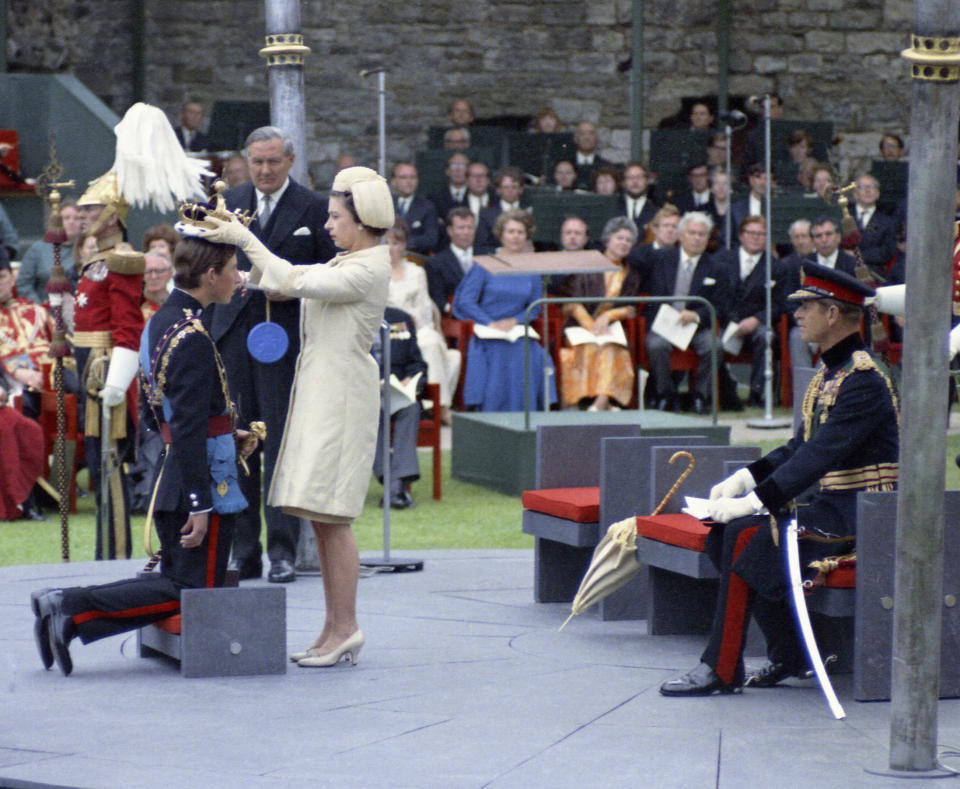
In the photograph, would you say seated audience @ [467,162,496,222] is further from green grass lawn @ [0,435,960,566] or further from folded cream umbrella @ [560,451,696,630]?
folded cream umbrella @ [560,451,696,630]

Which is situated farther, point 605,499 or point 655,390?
point 655,390

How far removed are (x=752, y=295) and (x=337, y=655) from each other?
800cm

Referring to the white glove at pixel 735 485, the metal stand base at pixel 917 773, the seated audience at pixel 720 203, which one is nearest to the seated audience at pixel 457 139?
the seated audience at pixel 720 203

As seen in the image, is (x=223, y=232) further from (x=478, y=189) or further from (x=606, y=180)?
(x=606, y=180)

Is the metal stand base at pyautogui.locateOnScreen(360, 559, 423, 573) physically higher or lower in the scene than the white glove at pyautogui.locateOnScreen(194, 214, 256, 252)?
lower

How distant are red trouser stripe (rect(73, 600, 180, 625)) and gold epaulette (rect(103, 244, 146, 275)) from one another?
2.72 m

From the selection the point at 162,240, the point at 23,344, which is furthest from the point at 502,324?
the point at 23,344

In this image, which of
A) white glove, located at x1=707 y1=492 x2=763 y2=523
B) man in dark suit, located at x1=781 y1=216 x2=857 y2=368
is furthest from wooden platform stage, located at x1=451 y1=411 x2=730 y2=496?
white glove, located at x1=707 y1=492 x2=763 y2=523

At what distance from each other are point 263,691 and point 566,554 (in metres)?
1.79

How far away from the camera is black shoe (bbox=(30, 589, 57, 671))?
5.66m

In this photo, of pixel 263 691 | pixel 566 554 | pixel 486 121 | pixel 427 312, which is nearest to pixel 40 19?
pixel 486 121

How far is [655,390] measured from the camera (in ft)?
43.0

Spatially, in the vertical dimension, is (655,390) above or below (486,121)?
below

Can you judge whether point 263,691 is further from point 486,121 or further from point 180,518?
point 486,121
